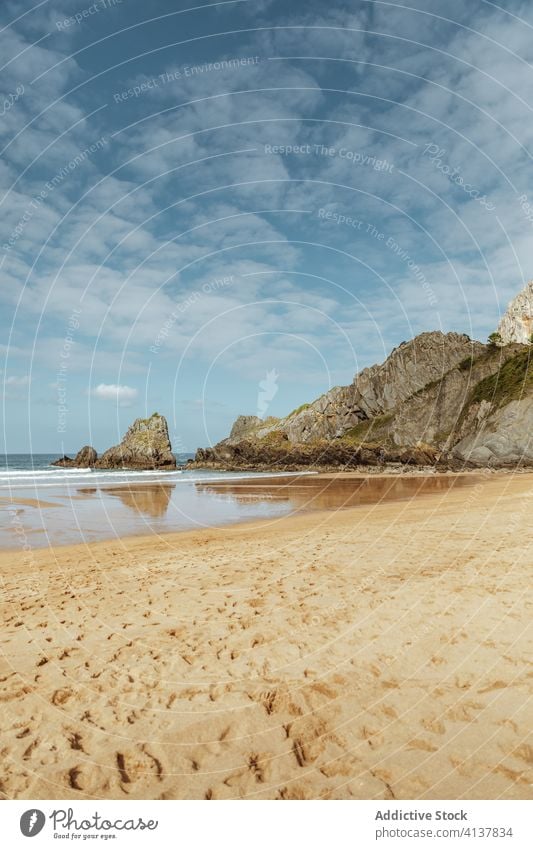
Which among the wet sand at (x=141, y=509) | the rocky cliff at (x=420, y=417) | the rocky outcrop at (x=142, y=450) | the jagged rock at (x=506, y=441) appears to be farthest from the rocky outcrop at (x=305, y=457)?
the wet sand at (x=141, y=509)

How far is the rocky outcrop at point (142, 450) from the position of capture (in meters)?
83.0

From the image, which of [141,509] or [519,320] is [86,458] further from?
[519,320]

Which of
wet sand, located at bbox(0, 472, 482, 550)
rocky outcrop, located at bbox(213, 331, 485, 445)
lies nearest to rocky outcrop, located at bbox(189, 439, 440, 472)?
rocky outcrop, located at bbox(213, 331, 485, 445)

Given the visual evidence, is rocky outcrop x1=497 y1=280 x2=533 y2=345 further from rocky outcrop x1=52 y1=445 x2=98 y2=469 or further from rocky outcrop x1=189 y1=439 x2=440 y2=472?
rocky outcrop x1=52 y1=445 x2=98 y2=469

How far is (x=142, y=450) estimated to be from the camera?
278ft

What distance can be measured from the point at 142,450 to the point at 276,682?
83.1 meters

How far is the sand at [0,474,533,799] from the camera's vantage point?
3.71 metres

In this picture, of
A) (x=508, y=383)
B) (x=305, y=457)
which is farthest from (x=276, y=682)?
(x=508, y=383)

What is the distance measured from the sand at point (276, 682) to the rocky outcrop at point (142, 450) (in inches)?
2942

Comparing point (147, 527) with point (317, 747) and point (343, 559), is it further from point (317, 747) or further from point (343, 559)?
point (317, 747)

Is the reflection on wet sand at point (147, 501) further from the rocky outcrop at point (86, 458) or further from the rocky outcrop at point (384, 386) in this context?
the rocky outcrop at point (384, 386)

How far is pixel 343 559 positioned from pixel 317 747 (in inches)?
270

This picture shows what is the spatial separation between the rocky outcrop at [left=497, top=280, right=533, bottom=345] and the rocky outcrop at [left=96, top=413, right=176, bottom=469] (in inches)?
2790
